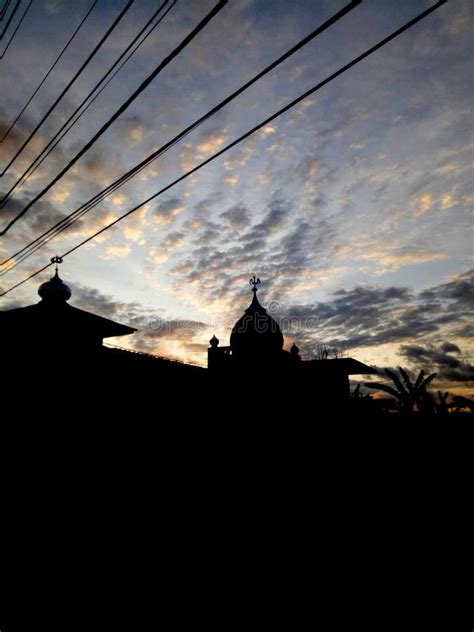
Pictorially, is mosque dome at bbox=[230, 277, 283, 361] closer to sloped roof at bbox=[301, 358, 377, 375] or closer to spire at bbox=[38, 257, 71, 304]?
sloped roof at bbox=[301, 358, 377, 375]

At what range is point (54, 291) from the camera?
17953mm

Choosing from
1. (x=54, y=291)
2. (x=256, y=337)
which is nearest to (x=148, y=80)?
(x=54, y=291)

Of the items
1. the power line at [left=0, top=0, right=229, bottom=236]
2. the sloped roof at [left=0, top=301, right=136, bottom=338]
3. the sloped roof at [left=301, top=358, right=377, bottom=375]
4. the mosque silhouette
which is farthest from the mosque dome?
the power line at [left=0, top=0, right=229, bottom=236]

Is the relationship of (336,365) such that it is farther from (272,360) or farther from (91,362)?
(91,362)

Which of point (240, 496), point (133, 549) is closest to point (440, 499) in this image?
point (240, 496)

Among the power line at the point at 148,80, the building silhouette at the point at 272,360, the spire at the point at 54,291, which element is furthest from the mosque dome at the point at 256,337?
the power line at the point at 148,80

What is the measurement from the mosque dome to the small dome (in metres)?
11.3

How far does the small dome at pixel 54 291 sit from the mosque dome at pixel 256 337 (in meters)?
11.3

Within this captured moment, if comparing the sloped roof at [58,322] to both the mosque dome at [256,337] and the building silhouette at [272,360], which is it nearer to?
the building silhouette at [272,360]

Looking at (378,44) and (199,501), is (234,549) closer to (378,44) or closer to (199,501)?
(199,501)

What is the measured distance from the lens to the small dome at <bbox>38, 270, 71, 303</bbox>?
17.9 metres

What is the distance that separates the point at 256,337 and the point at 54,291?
12.6 meters

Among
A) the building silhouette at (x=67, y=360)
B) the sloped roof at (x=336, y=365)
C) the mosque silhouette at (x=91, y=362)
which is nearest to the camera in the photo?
the building silhouette at (x=67, y=360)

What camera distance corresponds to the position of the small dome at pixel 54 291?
1787 cm
